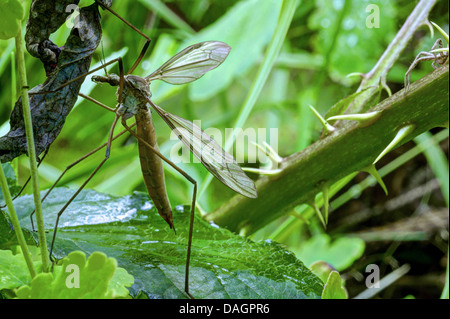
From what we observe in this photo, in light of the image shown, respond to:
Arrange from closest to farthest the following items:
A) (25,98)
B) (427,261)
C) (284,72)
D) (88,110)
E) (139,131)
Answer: (25,98) < (139,131) < (88,110) < (427,261) < (284,72)

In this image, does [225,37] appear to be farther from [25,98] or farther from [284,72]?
[25,98]

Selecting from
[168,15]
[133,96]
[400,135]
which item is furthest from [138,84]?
[168,15]

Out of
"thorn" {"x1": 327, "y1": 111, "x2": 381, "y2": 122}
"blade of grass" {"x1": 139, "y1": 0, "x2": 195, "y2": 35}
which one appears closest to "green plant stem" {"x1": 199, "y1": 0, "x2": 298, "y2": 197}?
"thorn" {"x1": 327, "y1": 111, "x2": 381, "y2": 122}

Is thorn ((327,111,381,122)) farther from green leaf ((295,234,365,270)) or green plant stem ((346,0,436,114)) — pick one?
green leaf ((295,234,365,270))

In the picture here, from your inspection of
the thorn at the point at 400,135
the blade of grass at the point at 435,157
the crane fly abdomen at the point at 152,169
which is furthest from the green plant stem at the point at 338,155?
the blade of grass at the point at 435,157

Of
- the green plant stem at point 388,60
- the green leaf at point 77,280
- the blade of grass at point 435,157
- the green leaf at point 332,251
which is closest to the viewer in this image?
the green leaf at point 77,280

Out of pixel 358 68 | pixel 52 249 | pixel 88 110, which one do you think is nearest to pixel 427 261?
pixel 358 68

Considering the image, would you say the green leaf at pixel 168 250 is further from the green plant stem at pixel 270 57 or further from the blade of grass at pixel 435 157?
the blade of grass at pixel 435 157
